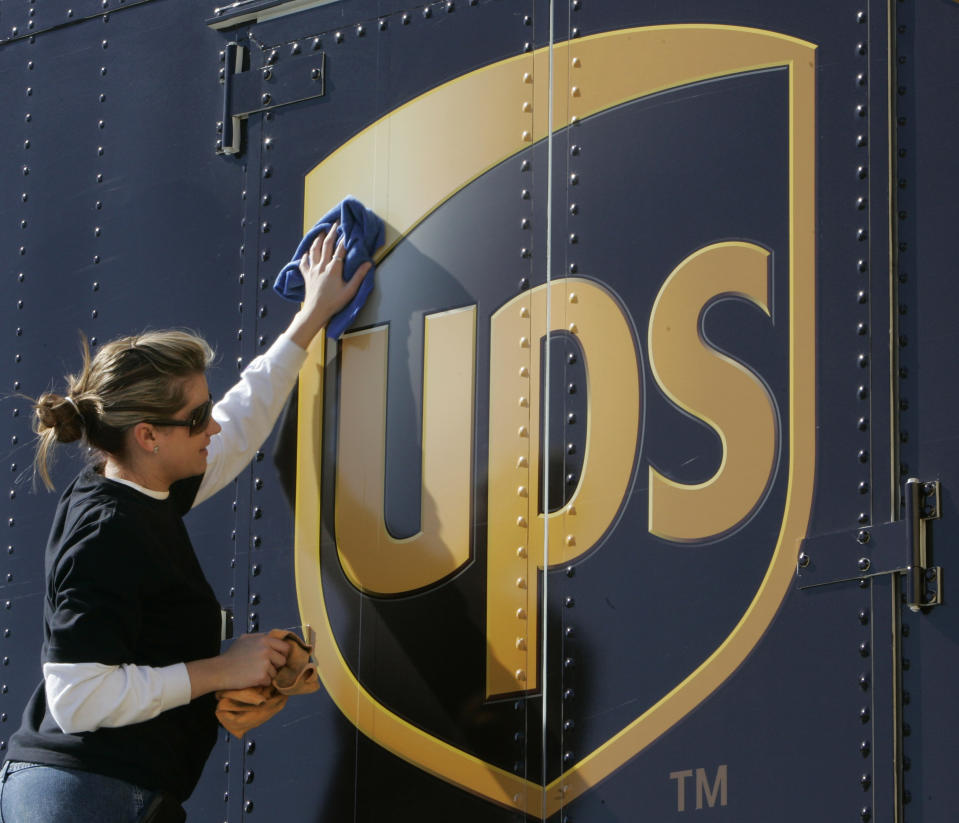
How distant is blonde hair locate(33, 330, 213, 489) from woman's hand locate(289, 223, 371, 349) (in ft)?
1.41

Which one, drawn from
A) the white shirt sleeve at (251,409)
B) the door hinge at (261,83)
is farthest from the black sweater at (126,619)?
the door hinge at (261,83)

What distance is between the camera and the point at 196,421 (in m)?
2.72

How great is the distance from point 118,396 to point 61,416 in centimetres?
11

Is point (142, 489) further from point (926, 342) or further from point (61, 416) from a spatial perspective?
point (926, 342)

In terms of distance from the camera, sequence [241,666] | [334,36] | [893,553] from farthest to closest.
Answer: [334,36] < [241,666] < [893,553]

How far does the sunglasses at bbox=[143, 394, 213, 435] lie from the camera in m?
2.68

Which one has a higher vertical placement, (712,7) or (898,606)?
(712,7)

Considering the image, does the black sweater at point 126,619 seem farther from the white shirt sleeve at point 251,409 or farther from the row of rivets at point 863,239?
the row of rivets at point 863,239

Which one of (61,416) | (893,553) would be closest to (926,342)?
(893,553)

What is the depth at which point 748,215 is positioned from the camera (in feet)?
8.70

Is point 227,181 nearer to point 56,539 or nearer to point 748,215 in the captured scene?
point 56,539

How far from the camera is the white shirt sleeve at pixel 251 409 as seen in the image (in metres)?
3.07

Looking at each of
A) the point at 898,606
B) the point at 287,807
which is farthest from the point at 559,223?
the point at 287,807

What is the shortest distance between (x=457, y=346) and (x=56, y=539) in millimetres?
864
